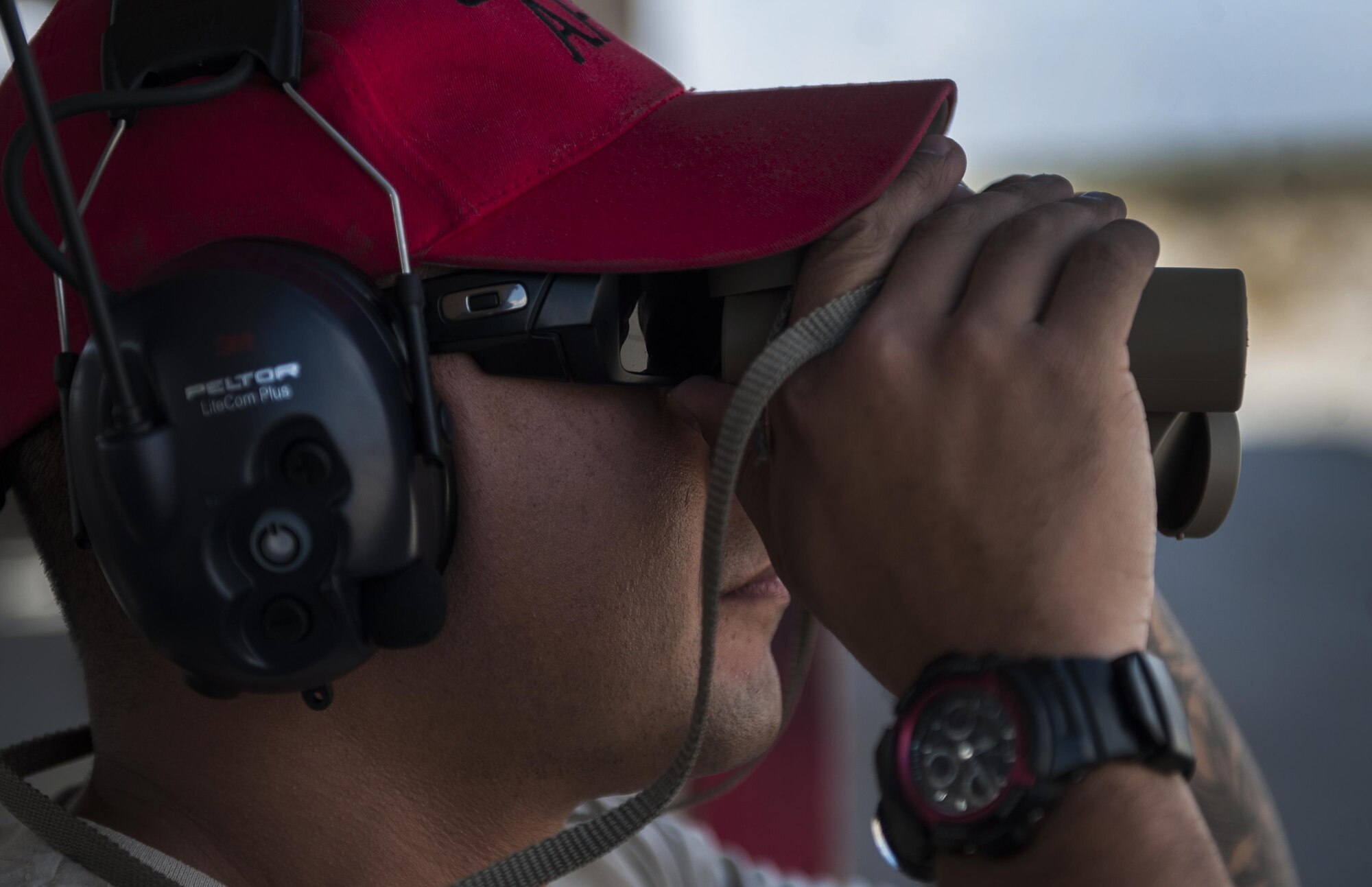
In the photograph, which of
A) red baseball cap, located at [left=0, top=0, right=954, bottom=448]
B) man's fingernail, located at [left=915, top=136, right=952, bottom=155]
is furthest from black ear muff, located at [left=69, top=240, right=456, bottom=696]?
man's fingernail, located at [left=915, top=136, right=952, bottom=155]

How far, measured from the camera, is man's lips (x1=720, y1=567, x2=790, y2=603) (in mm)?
1038

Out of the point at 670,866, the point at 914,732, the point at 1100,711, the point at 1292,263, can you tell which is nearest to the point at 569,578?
the point at 914,732

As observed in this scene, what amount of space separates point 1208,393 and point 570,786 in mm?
622

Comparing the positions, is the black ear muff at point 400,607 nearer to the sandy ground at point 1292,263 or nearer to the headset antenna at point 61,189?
the headset antenna at point 61,189

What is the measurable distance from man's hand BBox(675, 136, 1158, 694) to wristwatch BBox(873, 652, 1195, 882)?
0.8 inches

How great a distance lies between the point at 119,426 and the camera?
2.15 ft

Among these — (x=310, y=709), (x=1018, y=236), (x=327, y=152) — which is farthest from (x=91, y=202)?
(x=1018, y=236)

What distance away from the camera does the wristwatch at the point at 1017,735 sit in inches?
25.5

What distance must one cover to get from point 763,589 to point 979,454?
0.40 meters

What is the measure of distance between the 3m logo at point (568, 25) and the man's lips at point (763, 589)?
498 mm

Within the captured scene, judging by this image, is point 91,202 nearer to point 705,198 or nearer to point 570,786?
point 705,198

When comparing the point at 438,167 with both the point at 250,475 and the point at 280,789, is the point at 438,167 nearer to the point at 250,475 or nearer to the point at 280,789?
the point at 250,475

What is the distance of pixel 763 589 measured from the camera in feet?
3.45

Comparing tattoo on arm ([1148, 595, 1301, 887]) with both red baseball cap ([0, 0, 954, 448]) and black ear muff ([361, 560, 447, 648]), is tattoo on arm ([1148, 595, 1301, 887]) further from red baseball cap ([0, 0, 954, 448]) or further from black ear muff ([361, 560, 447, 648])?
black ear muff ([361, 560, 447, 648])
